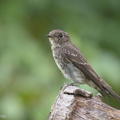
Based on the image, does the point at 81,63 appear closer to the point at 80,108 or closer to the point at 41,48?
the point at 41,48

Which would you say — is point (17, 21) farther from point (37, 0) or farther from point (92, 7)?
point (92, 7)

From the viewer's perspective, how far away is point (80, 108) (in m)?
5.62

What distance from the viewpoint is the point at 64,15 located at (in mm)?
8852

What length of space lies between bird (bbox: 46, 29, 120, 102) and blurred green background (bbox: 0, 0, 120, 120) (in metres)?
0.08

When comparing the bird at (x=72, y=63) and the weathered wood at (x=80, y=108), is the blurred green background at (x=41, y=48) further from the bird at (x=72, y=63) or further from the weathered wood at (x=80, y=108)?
the weathered wood at (x=80, y=108)

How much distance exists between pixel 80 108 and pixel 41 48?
2181 millimetres

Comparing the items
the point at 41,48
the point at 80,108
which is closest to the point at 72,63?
the point at 41,48

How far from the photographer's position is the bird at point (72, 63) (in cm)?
714

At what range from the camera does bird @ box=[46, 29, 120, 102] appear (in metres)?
7.14

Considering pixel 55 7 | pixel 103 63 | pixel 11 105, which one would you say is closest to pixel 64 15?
pixel 55 7

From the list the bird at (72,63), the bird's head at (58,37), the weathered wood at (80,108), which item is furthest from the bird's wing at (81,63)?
the weathered wood at (80,108)

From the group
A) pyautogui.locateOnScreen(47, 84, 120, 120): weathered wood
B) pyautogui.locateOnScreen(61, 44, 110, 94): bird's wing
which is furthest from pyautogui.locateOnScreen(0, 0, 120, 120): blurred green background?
pyautogui.locateOnScreen(47, 84, 120, 120): weathered wood

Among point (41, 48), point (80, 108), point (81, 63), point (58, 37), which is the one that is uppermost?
point (58, 37)

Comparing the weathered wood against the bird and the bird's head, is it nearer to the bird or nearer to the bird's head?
the bird
